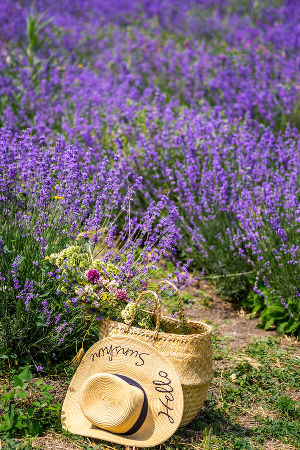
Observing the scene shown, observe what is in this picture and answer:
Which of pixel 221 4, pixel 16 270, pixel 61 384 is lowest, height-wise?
pixel 61 384

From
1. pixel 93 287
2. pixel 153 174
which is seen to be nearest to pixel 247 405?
pixel 93 287

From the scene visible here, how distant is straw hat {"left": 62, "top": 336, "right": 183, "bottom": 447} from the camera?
76.4 inches

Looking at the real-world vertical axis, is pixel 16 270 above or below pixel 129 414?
above

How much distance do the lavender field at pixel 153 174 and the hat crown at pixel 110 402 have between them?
1.20 ft

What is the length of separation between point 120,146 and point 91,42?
18.5 feet

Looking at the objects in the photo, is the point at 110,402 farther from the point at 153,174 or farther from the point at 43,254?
the point at 153,174

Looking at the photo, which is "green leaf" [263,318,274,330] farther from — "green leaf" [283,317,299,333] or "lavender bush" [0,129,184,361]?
"lavender bush" [0,129,184,361]

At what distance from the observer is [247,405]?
243cm

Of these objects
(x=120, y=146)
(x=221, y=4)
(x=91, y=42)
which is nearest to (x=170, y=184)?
(x=120, y=146)

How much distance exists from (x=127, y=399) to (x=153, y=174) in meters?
2.67

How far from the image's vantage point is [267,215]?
128 inches

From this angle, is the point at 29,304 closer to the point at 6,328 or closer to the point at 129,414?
the point at 6,328

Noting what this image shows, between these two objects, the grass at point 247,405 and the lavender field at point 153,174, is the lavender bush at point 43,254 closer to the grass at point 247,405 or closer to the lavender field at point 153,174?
the lavender field at point 153,174

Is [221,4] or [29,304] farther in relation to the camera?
[221,4]
